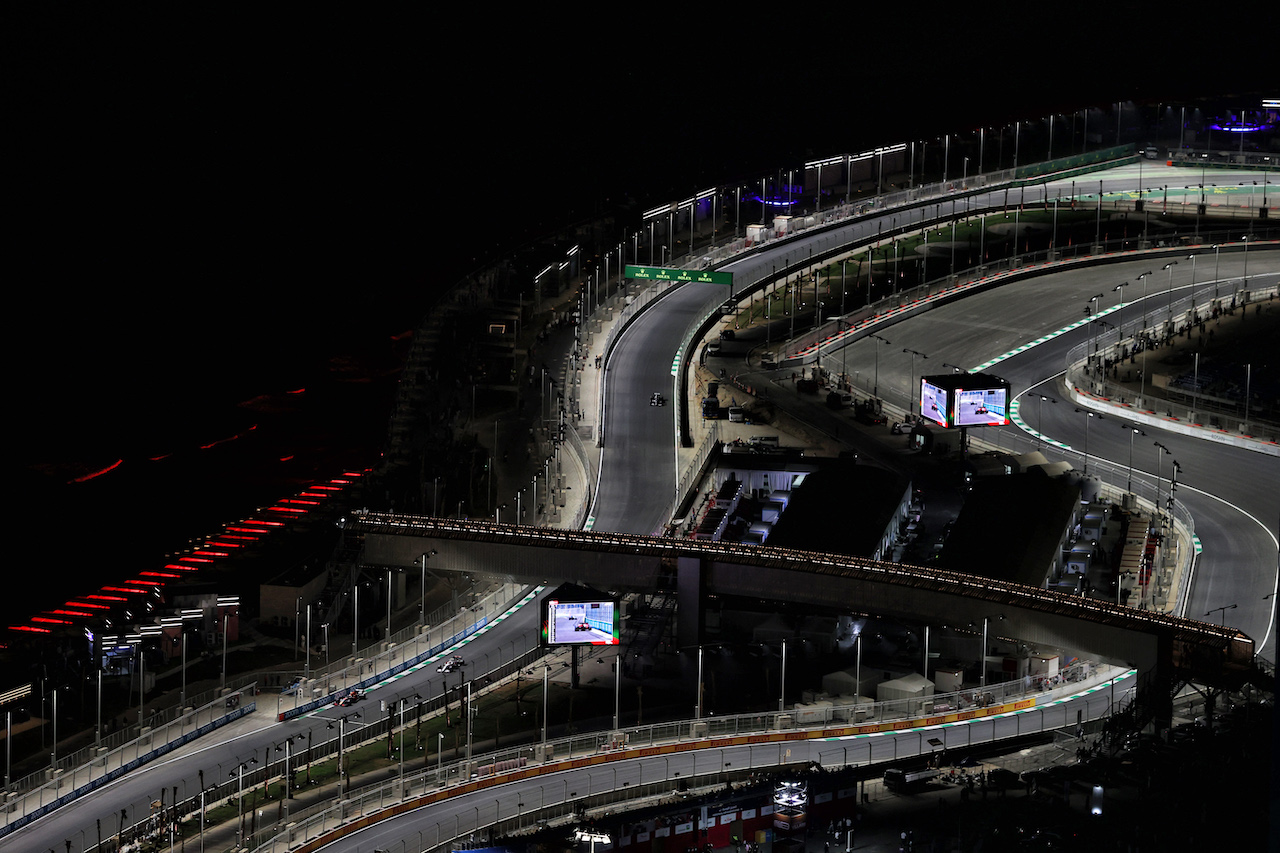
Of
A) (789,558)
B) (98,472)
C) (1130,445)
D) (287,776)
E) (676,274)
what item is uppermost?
(676,274)

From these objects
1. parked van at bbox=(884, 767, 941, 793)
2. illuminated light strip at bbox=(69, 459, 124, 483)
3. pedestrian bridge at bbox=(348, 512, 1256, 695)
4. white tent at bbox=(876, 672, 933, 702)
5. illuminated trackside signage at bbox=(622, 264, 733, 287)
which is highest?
illuminated trackside signage at bbox=(622, 264, 733, 287)

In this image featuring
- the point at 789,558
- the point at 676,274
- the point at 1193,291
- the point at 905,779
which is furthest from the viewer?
the point at 1193,291

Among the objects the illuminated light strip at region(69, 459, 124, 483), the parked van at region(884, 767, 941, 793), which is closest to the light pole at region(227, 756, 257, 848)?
the parked van at region(884, 767, 941, 793)

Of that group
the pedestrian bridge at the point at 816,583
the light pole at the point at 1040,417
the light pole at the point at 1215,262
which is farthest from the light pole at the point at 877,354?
the pedestrian bridge at the point at 816,583

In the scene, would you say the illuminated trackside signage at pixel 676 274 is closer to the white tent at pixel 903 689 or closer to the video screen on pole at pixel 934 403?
the video screen on pole at pixel 934 403

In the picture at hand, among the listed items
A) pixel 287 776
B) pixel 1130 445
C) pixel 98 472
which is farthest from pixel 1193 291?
pixel 98 472

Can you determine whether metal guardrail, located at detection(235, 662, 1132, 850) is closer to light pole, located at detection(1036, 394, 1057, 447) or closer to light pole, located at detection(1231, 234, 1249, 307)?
light pole, located at detection(1036, 394, 1057, 447)

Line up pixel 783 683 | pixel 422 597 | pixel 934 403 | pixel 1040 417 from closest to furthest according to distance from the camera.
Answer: pixel 783 683 < pixel 422 597 < pixel 934 403 < pixel 1040 417

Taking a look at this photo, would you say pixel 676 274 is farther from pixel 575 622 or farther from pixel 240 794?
pixel 240 794
